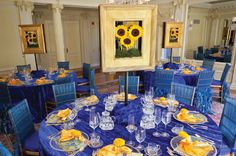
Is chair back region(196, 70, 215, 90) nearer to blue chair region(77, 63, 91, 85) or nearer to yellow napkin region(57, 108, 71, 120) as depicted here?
blue chair region(77, 63, 91, 85)

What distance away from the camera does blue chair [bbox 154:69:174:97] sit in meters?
4.21

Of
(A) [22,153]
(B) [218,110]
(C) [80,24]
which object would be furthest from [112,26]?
(C) [80,24]

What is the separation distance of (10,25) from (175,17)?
5.98 meters

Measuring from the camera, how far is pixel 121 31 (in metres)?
1.93

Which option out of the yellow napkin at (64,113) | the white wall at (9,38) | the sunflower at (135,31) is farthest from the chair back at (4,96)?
the white wall at (9,38)

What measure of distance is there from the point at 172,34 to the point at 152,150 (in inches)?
165

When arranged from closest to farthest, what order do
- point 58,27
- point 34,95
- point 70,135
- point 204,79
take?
point 70,135, point 34,95, point 204,79, point 58,27

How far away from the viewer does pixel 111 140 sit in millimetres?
1750

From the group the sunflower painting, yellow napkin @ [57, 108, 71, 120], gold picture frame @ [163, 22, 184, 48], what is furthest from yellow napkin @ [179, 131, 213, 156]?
gold picture frame @ [163, 22, 184, 48]

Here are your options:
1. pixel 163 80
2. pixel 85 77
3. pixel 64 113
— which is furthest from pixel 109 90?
pixel 64 113

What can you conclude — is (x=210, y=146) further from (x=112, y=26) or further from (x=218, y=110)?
(x=218, y=110)

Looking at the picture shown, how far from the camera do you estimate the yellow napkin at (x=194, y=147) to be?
1.53 meters

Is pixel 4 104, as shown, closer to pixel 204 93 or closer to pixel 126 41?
pixel 126 41

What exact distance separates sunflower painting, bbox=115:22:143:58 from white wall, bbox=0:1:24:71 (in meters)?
5.36
